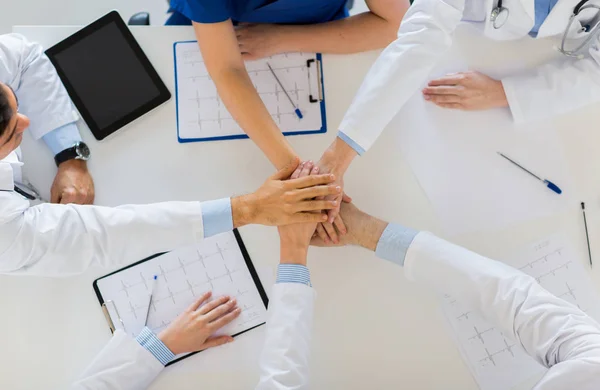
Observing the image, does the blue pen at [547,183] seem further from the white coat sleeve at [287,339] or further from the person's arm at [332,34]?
the white coat sleeve at [287,339]

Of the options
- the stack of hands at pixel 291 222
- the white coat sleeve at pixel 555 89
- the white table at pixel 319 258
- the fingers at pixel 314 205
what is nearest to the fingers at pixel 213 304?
the stack of hands at pixel 291 222

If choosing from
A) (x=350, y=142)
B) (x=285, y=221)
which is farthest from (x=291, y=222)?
(x=350, y=142)

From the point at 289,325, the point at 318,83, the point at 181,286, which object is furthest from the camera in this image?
the point at 318,83

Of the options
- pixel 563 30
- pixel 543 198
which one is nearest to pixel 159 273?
pixel 543 198

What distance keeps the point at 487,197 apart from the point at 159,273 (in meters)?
0.82

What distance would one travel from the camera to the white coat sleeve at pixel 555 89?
1223 millimetres

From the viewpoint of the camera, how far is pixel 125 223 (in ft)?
3.66

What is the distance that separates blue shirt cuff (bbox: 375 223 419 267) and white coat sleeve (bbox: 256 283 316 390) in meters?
0.20

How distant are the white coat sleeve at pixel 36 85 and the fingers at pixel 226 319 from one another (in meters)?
0.61

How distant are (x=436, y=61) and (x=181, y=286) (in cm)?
83

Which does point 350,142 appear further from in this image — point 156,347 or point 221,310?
point 156,347

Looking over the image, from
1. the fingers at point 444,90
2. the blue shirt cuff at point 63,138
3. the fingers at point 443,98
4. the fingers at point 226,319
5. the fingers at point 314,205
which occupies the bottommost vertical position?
the fingers at point 226,319

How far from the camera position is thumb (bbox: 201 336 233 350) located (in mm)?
1126

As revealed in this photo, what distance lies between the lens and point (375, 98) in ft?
3.79
